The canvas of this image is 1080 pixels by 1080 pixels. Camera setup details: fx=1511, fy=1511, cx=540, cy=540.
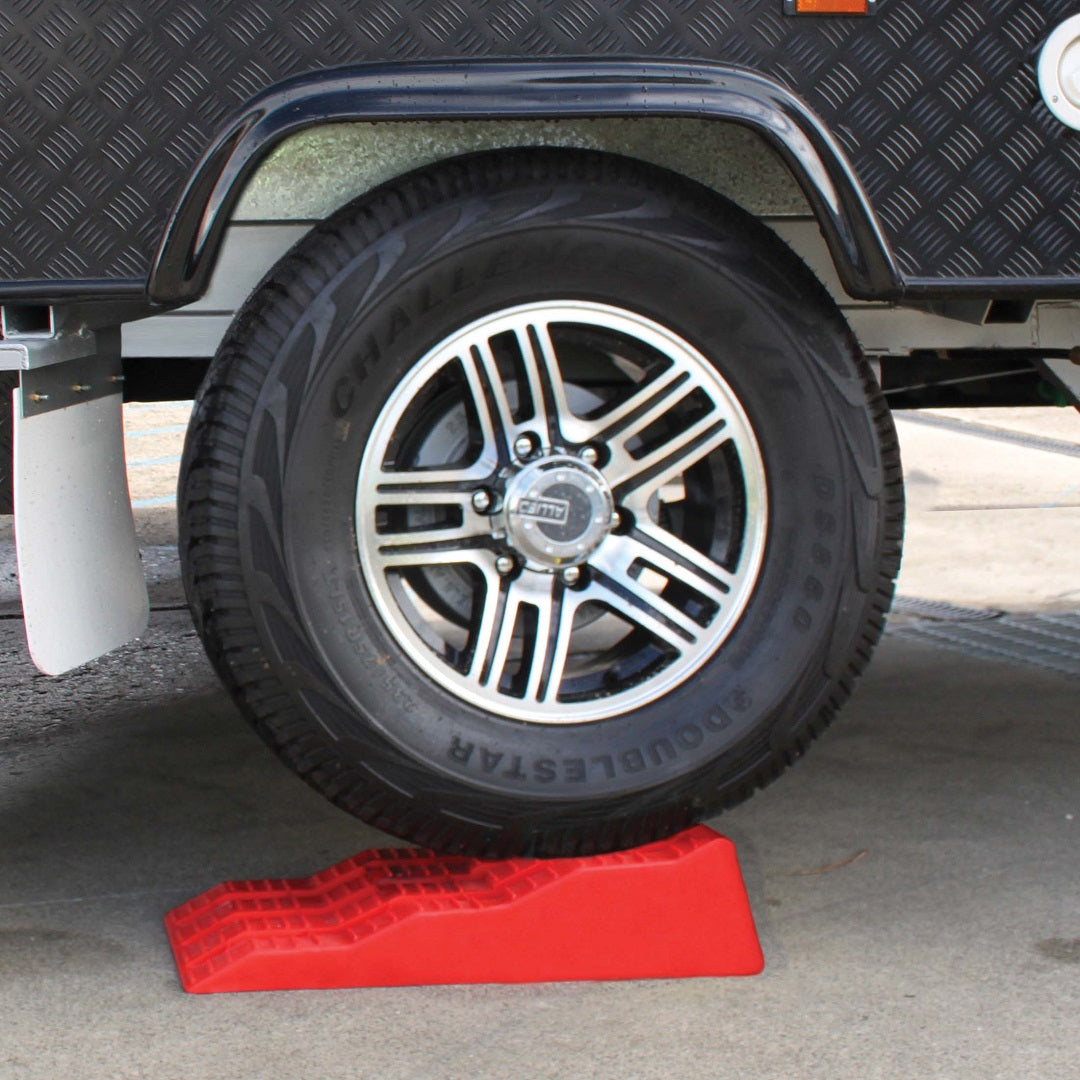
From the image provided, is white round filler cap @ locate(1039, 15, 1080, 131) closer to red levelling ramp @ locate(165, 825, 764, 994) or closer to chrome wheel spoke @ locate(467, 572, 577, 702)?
chrome wheel spoke @ locate(467, 572, 577, 702)

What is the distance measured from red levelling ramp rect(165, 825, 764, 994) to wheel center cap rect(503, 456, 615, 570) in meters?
0.45

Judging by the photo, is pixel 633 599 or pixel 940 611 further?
pixel 940 611

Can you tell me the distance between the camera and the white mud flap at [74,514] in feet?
7.39

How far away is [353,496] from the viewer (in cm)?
215

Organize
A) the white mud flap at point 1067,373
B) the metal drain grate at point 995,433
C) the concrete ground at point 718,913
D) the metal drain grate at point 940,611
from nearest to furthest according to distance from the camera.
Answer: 1. the concrete ground at point 718,913
2. the white mud flap at point 1067,373
3. the metal drain grate at point 940,611
4. the metal drain grate at point 995,433

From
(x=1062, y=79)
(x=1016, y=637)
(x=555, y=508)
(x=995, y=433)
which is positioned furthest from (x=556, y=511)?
(x=995, y=433)

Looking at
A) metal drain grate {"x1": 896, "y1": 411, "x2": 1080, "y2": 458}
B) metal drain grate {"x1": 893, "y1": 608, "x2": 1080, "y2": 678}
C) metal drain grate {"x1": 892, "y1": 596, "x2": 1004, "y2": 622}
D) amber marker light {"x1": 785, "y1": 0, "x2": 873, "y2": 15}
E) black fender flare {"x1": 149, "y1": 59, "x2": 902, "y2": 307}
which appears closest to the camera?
black fender flare {"x1": 149, "y1": 59, "x2": 902, "y2": 307}

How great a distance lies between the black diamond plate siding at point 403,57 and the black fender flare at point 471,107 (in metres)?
0.06

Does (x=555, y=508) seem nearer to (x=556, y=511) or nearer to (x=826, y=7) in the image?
(x=556, y=511)

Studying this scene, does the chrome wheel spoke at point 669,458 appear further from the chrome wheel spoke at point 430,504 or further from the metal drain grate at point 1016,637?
the metal drain grate at point 1016,637

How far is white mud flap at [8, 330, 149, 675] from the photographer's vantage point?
2.25 m

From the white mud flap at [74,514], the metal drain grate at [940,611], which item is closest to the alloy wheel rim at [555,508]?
the white mud flap at [74,514]

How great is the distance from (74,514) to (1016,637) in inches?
101

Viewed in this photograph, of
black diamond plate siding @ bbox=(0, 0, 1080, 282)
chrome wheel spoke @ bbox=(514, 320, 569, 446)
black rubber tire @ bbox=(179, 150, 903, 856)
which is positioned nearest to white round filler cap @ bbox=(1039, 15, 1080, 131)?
black diamond plate siding @ bbox=(0, 0, 1080, 282)
